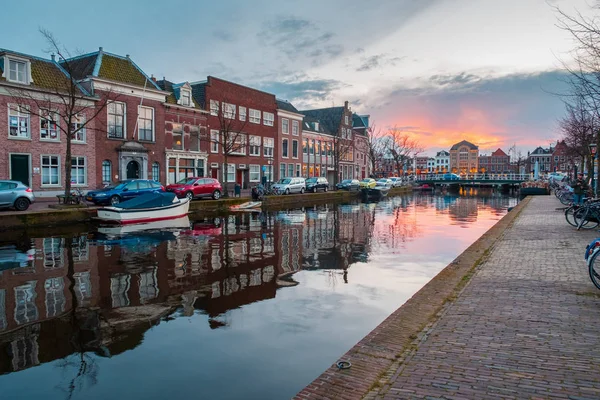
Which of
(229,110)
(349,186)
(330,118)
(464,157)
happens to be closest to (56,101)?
(229,110)

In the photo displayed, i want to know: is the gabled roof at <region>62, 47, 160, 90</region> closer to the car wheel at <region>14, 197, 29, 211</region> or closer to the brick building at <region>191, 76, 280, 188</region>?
the brick building at <region>191, 76, 280, 188</region>

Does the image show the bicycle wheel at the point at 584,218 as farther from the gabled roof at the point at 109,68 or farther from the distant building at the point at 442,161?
the distant building at the point at 442,161

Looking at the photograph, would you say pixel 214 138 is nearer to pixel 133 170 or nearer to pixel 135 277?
pixel 133 170

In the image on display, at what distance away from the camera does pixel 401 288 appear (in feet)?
32.4

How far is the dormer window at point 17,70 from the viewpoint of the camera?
2698 centimetres

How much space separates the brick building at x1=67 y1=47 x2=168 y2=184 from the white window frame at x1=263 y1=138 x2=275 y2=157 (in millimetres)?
15530

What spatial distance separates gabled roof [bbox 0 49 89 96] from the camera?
27.9 meters

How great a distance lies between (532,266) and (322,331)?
5391 mm

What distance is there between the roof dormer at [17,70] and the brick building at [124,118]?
389 cm

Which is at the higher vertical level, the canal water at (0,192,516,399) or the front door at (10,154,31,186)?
the front door at (10,154,31,186)

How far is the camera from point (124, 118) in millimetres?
33969

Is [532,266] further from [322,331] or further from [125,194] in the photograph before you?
[125,194]

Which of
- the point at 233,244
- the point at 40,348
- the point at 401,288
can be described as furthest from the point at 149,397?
the point at 233,244

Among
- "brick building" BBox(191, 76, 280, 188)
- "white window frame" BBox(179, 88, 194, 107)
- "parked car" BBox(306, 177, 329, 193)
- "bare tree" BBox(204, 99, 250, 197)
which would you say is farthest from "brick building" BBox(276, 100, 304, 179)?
"white window frame" BBox(179, 88, 194, 107)
